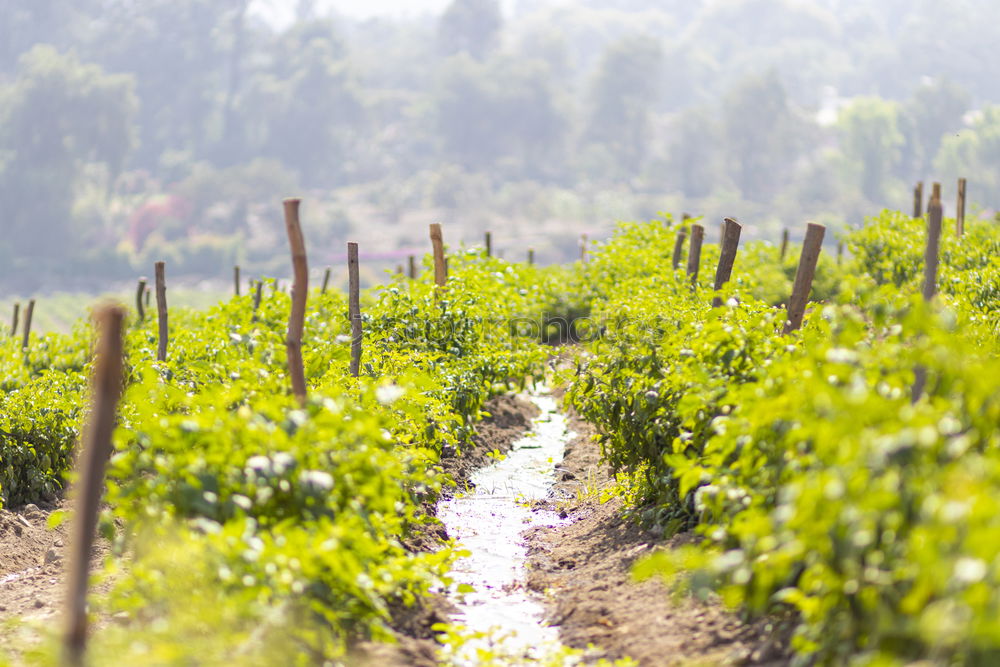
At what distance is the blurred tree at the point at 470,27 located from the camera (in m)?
125

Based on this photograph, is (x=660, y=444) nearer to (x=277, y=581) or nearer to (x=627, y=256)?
(x=277, y=581)

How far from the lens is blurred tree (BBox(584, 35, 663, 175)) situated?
351ft

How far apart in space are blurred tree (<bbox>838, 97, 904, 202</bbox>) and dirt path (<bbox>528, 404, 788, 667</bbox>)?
98507 millimetres

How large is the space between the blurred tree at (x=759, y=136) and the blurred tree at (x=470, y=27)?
109 feet

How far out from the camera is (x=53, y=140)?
8256 cm

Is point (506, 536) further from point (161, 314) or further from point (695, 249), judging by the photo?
point (161, 314)

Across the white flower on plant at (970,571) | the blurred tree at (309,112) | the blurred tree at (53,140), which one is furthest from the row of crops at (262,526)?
the blurred tree at (309,112)

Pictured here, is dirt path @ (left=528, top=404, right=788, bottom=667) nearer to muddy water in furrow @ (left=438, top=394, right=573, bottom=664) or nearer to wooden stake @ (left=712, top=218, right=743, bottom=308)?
muddy water in furrow @ (left=438, top=394, right=573, bottom=664)

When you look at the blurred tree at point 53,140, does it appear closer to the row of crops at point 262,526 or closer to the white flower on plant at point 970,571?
the row of crops at point 262,526

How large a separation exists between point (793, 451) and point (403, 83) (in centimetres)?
13110

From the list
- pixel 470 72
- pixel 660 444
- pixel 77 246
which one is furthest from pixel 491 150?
pixel 660 444

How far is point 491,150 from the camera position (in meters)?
106

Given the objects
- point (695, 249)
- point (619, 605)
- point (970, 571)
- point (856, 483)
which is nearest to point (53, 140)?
point (695, 249)

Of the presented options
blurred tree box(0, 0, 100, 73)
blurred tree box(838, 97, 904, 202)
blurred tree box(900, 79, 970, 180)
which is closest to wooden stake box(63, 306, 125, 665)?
blurred tree box(838, 97, 904, 202)
